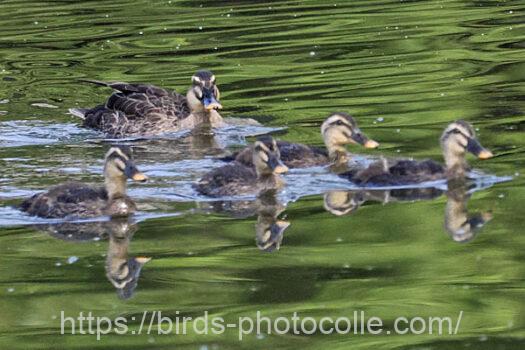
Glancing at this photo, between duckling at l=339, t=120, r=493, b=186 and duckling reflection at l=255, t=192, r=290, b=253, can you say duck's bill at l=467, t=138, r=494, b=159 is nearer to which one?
duckling at l=339, t=120, r=493, b=186

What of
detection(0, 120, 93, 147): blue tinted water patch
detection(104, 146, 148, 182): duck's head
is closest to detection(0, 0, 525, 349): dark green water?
detection(0, 120, 93, 147): blue tinted water patch

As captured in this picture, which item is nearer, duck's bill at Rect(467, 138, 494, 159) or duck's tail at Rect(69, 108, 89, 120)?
duck's bill at Rect(467, 138, 494, 159)

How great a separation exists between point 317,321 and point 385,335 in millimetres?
397

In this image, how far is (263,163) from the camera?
36.8 ft

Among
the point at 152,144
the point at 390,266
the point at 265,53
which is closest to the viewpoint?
the point at 390,266

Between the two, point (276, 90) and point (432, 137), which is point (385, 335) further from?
point (276, 90)

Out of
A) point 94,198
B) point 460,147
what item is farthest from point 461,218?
point 94,198

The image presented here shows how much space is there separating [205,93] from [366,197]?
3867mm

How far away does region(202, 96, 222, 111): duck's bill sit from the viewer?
14188mm

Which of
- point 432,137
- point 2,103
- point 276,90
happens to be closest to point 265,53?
point 276,90

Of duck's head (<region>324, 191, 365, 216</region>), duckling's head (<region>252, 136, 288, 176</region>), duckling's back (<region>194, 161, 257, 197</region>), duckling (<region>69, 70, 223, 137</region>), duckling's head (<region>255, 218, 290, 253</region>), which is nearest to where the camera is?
duckling's head (<region>255, 218, 290, 253</region>)

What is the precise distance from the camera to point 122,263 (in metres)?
9.10

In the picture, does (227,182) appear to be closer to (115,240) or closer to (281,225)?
(281,225)

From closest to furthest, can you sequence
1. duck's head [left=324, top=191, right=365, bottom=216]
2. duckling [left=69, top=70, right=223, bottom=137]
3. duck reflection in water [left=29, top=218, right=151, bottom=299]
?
duck reflection in water [left=29, top=218, right=151, bottom=299]
duck's head [left=324, top=191, right=365, bottom=216]
duckling [left=69, top=70, right=223, bottom=137]
